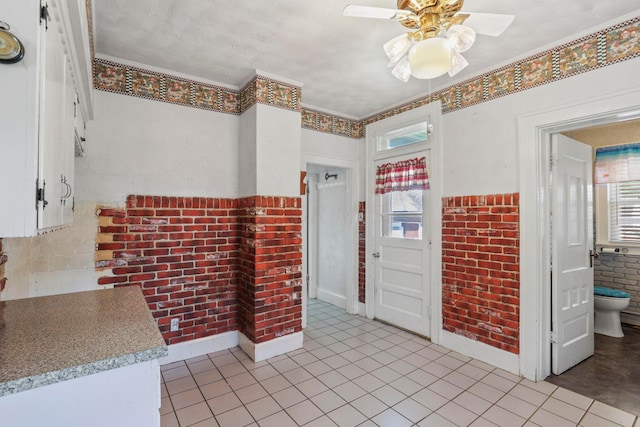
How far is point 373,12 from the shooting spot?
4.76 ft

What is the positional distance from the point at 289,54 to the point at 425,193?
190 centimetres

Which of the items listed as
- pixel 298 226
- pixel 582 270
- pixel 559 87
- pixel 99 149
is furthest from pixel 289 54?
pixel 582 270

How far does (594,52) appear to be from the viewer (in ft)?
7.09

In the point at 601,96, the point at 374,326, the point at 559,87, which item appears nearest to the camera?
the point at 601,96

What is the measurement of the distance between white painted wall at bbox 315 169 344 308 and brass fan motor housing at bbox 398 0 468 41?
278 centimetres

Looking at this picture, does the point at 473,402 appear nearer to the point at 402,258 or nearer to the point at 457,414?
the point at 457,414

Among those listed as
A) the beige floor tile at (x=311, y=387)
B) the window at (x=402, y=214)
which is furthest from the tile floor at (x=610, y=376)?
the beige floor tile at (x=311, y=387)

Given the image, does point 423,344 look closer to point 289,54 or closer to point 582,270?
point 582,270

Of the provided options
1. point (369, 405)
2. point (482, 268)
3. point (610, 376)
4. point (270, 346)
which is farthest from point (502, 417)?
point (270, 346)

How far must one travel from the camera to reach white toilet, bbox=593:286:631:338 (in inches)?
127

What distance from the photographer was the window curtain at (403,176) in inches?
128

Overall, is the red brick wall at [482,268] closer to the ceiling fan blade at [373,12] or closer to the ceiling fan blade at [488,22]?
the ceiling fan blade at [488,22]

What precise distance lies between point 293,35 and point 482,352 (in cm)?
307

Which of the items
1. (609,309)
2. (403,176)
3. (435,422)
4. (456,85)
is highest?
(456,85)
